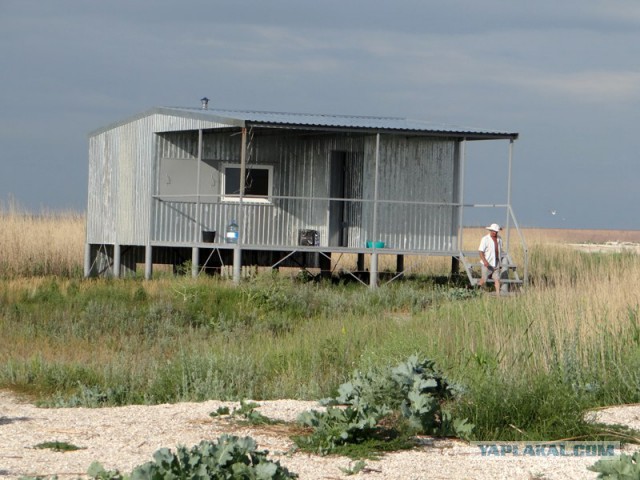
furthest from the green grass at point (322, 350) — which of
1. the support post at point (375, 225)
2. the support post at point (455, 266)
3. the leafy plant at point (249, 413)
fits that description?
the support post at point (455, 266)

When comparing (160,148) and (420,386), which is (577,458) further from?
(160,148)

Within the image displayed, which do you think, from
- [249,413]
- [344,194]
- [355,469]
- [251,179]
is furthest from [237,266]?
[355,469]

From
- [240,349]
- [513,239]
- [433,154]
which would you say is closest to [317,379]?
[240,349]

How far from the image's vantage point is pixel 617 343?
36.7ft

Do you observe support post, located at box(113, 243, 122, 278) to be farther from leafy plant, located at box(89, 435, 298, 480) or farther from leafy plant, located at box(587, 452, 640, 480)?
leafy plant, located at box(587, 452, 640, 480)

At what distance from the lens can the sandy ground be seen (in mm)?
6904

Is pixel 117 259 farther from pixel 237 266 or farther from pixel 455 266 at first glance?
pixel 455 266

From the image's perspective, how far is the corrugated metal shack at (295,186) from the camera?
2334 cm

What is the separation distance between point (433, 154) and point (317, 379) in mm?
12834

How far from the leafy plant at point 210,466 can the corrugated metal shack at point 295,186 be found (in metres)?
16.1

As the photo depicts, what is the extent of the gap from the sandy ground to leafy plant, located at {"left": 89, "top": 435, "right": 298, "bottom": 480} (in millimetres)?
547

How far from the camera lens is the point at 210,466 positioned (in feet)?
20.0

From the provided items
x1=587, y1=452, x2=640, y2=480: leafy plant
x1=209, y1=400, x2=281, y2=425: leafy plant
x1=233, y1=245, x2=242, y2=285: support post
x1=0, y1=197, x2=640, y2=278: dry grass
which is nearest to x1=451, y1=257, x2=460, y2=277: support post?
x1=0, y1=197, x2=640, y2=278: dry grass

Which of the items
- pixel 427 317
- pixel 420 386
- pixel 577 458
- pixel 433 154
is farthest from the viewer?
pixel 433 154
